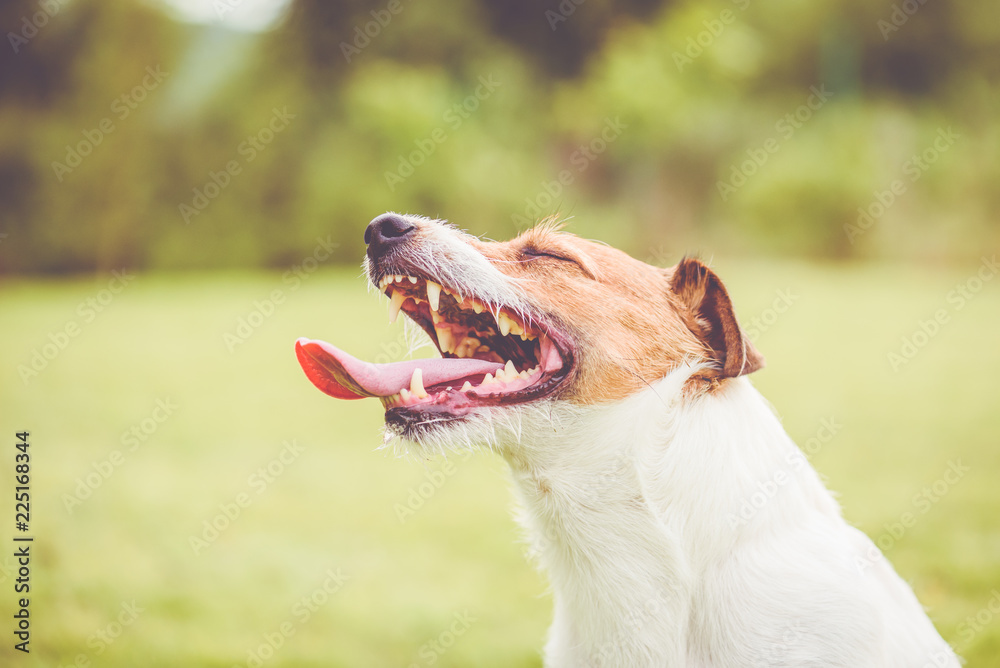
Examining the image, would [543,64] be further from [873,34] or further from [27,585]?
[27,585]

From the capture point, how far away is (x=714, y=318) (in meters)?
2.44

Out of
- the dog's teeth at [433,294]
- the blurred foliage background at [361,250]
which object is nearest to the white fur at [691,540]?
the dog's teeth at [433,294]

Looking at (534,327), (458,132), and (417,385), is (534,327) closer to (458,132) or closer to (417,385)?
(417,385)

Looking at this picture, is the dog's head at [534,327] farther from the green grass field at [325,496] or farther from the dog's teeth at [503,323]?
the green grass field at [325,496]

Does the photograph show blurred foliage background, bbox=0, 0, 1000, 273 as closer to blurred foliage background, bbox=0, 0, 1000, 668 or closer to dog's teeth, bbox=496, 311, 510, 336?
blurred foliage background, bbox=0, 0, 1000, 668

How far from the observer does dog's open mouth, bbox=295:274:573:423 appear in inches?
93.0

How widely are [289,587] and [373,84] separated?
15017 mm

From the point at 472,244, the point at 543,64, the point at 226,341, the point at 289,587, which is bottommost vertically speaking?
the point at 289,587

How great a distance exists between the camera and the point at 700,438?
2250 millimetres

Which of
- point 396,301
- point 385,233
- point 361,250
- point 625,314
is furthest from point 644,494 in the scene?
point 361,250

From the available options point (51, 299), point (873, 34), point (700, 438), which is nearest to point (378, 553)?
point (700, 438)

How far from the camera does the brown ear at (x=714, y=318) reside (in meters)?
2.29

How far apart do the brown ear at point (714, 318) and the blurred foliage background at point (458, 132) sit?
13.0 m

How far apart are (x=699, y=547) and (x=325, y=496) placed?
4248 mm
